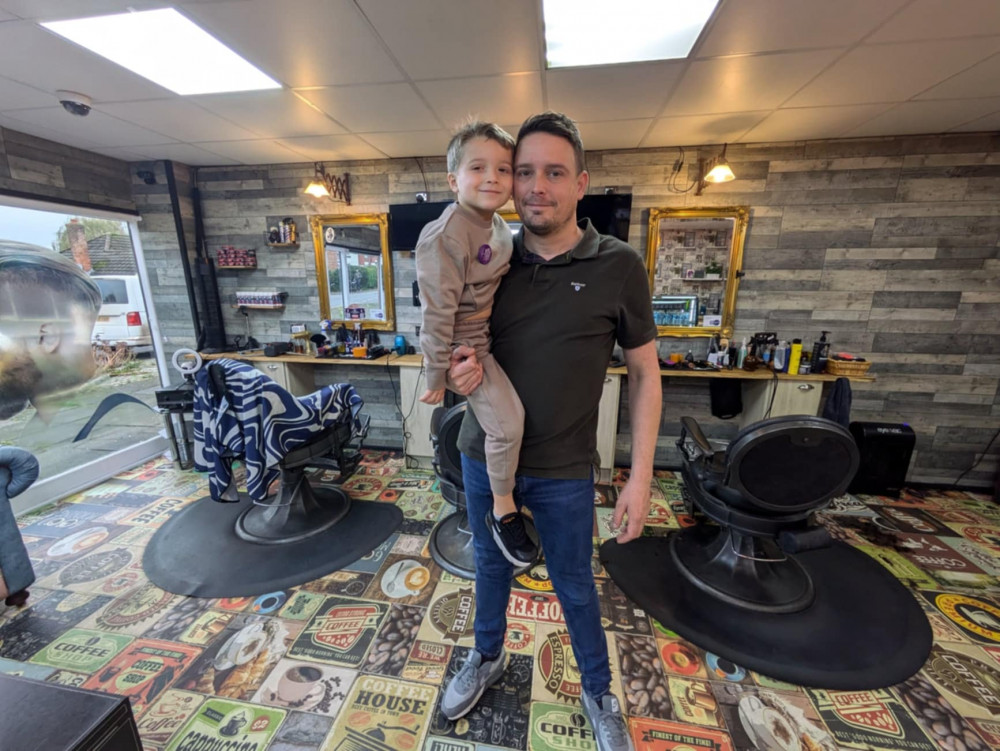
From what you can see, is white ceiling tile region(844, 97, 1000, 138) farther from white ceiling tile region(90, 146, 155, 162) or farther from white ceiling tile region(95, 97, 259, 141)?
white ceiling tile region(90, 146, 155, 162)

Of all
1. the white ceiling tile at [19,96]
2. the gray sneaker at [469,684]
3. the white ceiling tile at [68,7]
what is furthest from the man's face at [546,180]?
the white ceiling tile at [19,96]

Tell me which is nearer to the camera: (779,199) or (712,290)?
(779,199)

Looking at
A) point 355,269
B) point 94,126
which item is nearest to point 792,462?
point 355,269

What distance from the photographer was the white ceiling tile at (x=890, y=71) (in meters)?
1.65

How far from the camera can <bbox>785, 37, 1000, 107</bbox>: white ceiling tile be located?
1650 mm

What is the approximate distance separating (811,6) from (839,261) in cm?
209

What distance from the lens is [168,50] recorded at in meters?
1.72

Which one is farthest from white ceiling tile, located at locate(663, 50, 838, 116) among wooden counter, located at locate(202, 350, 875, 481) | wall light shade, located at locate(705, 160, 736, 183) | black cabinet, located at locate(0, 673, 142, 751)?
black cabinet, located at locate(0, 673, 142, 751)

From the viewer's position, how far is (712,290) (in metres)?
3.07

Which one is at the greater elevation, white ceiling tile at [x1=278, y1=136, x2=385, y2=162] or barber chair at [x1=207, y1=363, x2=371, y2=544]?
white ceiling tile at [x1=278, y1=136, x2=385, y2=162]

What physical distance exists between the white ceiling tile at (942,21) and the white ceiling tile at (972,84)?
0.37 metres

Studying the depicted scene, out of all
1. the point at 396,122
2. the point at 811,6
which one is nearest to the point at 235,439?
the point at 396,122

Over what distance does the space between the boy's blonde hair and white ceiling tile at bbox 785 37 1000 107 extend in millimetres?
1846

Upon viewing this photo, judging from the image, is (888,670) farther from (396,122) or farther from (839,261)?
(396,122)
